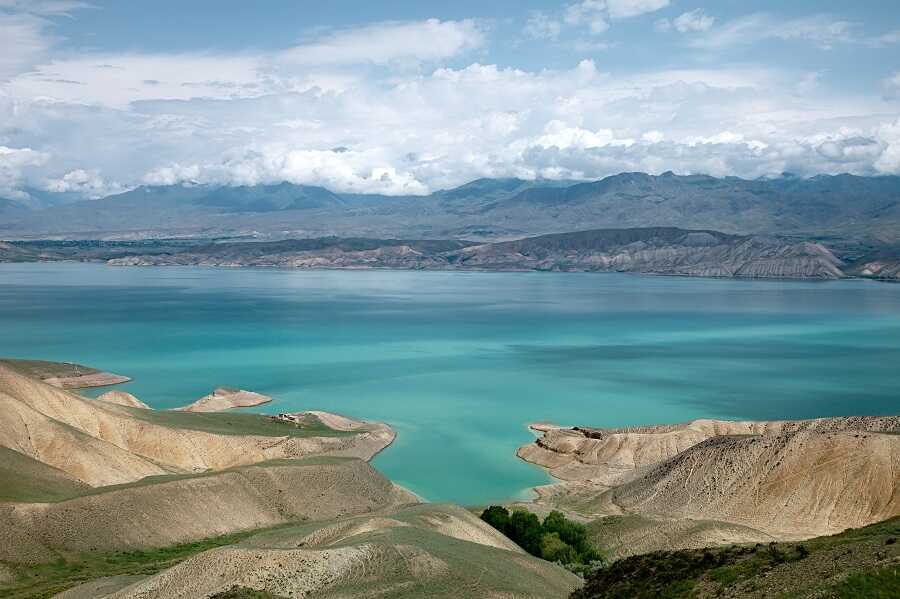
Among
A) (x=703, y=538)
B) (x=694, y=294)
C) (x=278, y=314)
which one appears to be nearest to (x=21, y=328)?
(x=278, y=314)

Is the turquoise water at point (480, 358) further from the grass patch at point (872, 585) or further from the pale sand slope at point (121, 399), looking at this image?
the grass patch at point (872, 585)

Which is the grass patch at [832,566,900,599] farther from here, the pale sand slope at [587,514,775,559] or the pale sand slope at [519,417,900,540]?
the pale sand slope at [519,417,900,540]

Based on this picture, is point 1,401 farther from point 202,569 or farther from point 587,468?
point 587,468

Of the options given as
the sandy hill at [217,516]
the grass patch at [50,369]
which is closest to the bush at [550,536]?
the sandy hill at [217,516]

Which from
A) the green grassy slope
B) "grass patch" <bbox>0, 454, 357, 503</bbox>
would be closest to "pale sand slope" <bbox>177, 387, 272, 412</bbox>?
"grass patch" <bbox>0, 454, 357, 503</bbox>

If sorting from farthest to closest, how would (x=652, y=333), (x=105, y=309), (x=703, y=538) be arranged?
1. (x=105, y=309)
2. (x=652, y=333)
3. (x=703, y=538)

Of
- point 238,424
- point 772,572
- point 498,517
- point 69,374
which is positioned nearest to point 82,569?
point 498,517
